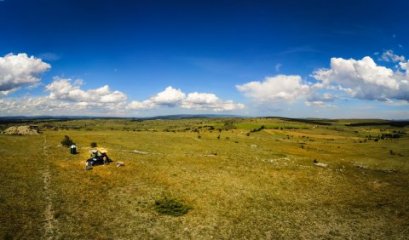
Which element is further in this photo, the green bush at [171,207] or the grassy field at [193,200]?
the green bush at [171,207]

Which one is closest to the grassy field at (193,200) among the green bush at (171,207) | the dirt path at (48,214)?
the dirt path at (48,214)

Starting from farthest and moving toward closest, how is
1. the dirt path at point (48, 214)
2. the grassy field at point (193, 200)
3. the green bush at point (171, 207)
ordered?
1. the green bush at point (171, 207)
2. the grassy field at point (193, 200)
3. the dirt path at point (48, 214)

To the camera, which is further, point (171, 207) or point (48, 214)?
point (171, 207)

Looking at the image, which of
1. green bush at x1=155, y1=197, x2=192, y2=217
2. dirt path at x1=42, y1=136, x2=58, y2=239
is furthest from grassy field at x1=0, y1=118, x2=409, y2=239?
green bush at x1=155, y1=197, x2=192, y2=217

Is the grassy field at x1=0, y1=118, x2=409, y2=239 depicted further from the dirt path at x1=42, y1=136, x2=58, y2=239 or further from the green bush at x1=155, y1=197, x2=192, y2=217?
the green bush at x1=155, y1=197, x2=192, y2=217

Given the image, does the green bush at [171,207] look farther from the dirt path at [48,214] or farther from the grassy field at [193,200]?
the dirt path at [48,214]

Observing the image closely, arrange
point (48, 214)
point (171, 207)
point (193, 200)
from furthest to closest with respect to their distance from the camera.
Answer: point (193, 200), point (171, 207), point (48, 214)

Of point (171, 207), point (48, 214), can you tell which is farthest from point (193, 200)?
point (48, 214)

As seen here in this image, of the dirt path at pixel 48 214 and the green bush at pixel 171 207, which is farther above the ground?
the dirt path at pixel 48 214

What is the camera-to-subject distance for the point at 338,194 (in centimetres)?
3803

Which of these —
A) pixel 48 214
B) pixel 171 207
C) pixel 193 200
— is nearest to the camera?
pixel 48 214

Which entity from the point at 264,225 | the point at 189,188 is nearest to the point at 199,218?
the point at 264,225

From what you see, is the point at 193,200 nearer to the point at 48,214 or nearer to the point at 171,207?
the point at 171,207

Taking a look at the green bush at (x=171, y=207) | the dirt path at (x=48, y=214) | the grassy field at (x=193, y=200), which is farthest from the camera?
the green bush at (x=171, y=207)
